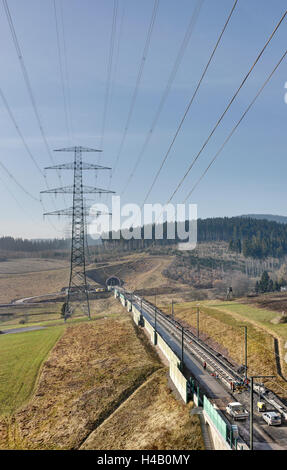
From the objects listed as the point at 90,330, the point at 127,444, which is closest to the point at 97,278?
the point at 90,330

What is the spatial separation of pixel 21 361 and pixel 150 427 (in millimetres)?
37687

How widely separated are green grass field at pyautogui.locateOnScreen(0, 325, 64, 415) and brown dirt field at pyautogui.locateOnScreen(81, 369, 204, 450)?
1608cm

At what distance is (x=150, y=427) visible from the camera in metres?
36.7

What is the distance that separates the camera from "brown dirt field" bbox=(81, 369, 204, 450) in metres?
32.2

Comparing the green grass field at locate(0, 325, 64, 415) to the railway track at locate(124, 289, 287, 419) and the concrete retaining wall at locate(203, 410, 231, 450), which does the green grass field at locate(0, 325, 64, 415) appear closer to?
the railway track at locate(124, 289, 287, 419)

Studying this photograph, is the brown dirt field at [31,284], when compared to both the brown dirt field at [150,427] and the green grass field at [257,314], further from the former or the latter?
the brown dirt field at [150,427]

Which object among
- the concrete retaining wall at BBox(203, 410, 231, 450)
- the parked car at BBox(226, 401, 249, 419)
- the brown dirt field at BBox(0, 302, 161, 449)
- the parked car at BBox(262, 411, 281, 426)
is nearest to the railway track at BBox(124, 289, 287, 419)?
the parked car at BBox(262, 411, 281, 426)

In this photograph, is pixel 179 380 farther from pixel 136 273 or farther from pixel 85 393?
pixel 136 273

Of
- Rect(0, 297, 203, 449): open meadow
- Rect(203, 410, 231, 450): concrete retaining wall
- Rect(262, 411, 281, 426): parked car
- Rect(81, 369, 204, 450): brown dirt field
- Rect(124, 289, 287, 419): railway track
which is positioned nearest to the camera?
Rect(203, 410, 231, 450): concrete retaining wall

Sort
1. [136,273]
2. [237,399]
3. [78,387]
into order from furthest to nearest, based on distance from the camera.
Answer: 1. [136,273]
2. [78,387]
3. [237,399]

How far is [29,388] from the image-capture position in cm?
5322

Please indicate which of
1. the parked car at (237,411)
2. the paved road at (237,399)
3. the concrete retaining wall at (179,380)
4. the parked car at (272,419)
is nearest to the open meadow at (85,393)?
the concrete retaining wall at (179,380)

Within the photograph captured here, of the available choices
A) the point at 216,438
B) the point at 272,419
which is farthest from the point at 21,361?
the point at 272,419

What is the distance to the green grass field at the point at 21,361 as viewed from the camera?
50188 millimetres
